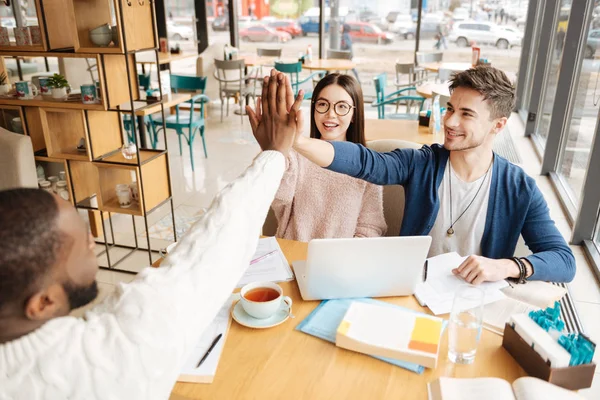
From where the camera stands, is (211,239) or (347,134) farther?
(347,134)

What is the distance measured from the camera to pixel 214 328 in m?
1.20

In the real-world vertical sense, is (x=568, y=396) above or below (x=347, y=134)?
below

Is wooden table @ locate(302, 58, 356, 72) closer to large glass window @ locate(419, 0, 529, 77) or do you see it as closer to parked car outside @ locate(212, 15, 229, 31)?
large glass window @ locate(419, 0, 529, 77)

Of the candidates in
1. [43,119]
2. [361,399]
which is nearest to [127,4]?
[43,119]

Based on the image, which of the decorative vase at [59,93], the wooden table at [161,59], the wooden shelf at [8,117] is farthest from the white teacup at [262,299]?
the wooden table at [161,59]

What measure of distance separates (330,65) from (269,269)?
5.61 metres

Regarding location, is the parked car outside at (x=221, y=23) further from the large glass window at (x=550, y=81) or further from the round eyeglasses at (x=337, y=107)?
the round eyeglasses at (x=337, y=107)

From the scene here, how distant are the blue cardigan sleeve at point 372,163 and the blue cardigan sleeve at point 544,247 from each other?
0.44 m

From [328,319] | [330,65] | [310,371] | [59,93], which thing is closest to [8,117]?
[59,93]

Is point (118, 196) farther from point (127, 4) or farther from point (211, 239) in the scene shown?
point (211, 239)

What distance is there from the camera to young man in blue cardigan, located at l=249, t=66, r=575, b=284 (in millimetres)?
1679

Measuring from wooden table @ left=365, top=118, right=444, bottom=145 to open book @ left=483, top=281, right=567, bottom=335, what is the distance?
177 cm

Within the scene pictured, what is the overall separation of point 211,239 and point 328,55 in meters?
7.04

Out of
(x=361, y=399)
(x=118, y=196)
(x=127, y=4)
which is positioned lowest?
(x=118, y=196)
